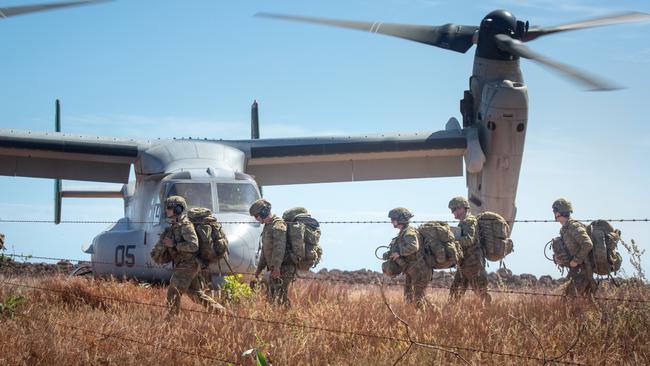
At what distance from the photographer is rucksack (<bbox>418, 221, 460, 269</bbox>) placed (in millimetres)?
10141

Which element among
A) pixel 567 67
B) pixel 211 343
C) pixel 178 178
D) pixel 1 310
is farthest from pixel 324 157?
pixel 211 343

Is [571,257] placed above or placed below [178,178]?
below

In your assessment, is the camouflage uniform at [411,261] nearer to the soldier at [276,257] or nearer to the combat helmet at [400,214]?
the combat helmet at [400,214]

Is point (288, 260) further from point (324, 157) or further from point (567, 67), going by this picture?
point (324, 157)

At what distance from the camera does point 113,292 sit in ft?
36.0

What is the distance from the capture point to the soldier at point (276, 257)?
9766 millimetres

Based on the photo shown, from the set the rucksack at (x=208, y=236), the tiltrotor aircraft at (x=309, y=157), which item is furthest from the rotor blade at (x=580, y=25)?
the rucksack at (x=208, y=236)

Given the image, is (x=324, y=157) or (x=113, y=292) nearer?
(x=113, y=292)

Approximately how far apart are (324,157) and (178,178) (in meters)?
4.27

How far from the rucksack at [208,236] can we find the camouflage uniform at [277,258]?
1.70ft

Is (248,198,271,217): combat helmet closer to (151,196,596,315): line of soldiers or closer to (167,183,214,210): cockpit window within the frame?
(151,196,596,315): line of soldiers

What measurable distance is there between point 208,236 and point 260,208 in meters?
0.82

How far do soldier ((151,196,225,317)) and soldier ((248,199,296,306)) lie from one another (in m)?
0.80

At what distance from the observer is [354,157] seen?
54.0 ft
